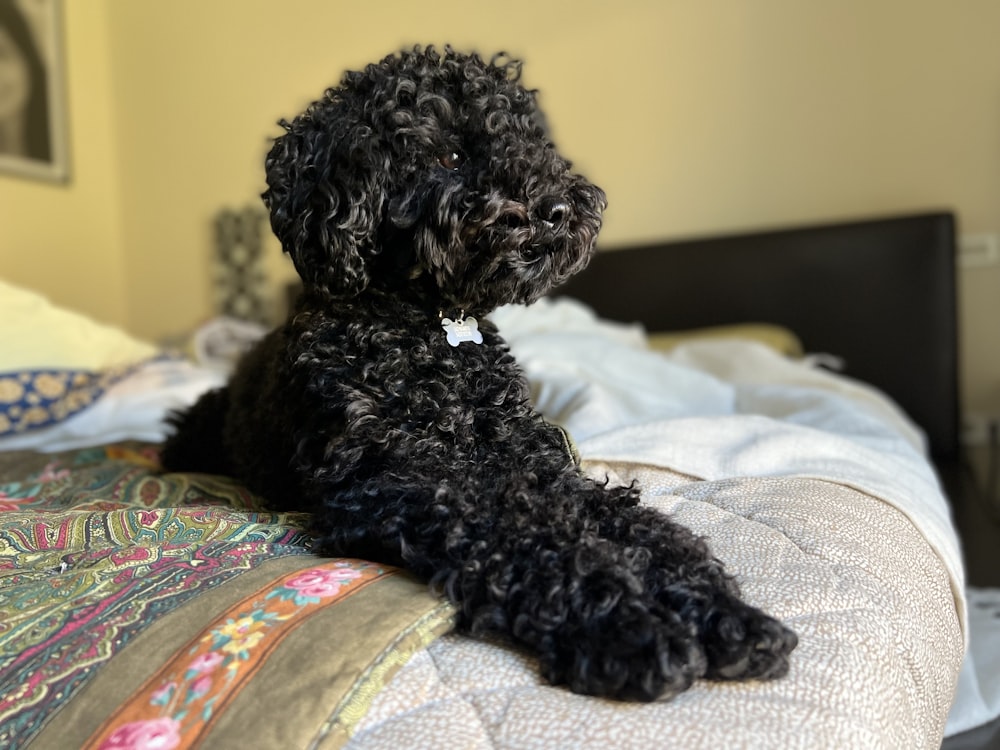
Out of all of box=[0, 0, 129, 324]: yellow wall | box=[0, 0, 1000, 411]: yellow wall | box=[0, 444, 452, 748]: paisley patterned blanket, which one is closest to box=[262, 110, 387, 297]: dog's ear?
box=[0, 444, 452, 748]: paisley patterned blanket

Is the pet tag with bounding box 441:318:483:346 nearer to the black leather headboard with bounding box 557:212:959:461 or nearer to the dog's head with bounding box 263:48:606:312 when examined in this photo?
the dog's head with bounding box 263:48:606:312

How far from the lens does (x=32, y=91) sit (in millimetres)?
3896

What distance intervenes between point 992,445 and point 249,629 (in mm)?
3092

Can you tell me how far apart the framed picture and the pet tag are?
11.5 ft

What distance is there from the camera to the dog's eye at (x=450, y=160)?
1.10 m

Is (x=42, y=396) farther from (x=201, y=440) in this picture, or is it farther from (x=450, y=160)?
(x=450, y=160)

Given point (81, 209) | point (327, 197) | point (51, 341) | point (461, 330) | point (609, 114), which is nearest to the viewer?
point (327, 197)

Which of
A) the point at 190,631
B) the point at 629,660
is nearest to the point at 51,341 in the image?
the point at 190,631

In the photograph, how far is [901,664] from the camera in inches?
34.7

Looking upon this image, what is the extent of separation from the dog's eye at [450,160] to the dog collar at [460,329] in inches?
8.1

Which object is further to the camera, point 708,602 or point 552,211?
point 552,211

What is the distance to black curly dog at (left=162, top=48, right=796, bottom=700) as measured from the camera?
0.84 m

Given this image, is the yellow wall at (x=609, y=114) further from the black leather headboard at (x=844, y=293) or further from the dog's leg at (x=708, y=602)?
the dog's leg at (x=708, y=602)

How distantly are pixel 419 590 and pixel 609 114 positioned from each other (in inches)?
119
